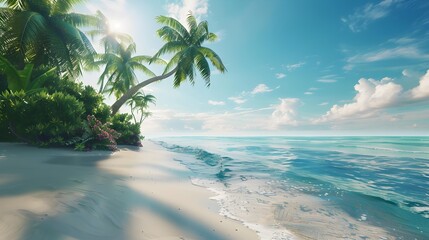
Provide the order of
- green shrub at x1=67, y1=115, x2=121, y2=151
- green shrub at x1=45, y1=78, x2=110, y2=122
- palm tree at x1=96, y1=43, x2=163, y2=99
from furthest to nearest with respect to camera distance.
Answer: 1. palm tree at x1=96, y1=43, x2=163, y2=99
2. green shrub at x1=45, y1=78, x2=110, y2=122
3. green shrub at x1=67, y1=115, x2=121, y2=151

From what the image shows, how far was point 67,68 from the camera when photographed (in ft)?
51.2

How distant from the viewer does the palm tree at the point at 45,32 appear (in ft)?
39.5

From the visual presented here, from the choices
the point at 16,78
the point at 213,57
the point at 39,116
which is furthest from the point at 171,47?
the point at 39,116

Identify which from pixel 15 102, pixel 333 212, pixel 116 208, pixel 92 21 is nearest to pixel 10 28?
pixel 92 21

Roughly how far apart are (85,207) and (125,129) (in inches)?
518

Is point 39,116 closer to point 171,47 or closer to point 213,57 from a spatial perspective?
point 171,47

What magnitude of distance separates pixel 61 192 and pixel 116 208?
0.87 meters

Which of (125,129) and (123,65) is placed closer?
(125,129)

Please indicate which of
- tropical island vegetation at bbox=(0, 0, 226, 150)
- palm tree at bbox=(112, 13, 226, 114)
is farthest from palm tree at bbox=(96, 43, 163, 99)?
palm tree at bbox=(112, 13, 226, 114)

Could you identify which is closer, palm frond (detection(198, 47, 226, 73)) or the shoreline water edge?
the shoreline water edge

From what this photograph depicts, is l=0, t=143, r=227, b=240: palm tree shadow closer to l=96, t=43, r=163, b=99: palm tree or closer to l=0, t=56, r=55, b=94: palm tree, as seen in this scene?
l=0, t=56, r=55, b=94: palm tree

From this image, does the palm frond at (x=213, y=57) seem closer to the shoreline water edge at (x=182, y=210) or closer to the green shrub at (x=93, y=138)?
the green shrub at (x=93, y=138)

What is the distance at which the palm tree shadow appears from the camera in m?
2.08

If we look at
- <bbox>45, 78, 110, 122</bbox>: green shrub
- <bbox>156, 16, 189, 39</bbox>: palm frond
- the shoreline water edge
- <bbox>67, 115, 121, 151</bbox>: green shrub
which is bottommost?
the shoreline water edge
